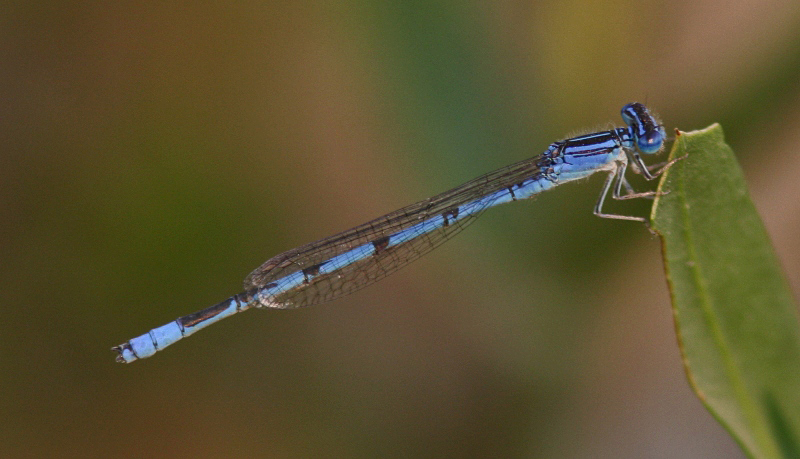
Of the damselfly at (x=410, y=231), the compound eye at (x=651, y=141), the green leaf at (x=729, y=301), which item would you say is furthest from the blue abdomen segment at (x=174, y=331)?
the green leaf at (x=729, y=301)

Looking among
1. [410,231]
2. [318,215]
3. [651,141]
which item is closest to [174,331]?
[318,215]

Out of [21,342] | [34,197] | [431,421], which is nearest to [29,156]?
[34,197]

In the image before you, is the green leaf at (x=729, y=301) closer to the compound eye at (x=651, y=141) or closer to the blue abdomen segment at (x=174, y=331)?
the compound eye at (x=651, y=141)

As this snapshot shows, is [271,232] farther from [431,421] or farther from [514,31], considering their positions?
[514,31]

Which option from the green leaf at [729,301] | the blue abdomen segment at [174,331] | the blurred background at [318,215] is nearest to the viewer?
the green leaf at [729,301]

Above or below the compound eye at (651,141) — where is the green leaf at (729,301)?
below

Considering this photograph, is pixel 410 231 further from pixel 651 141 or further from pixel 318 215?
pixel 651 141

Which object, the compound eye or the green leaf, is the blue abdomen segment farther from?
the green leaf
